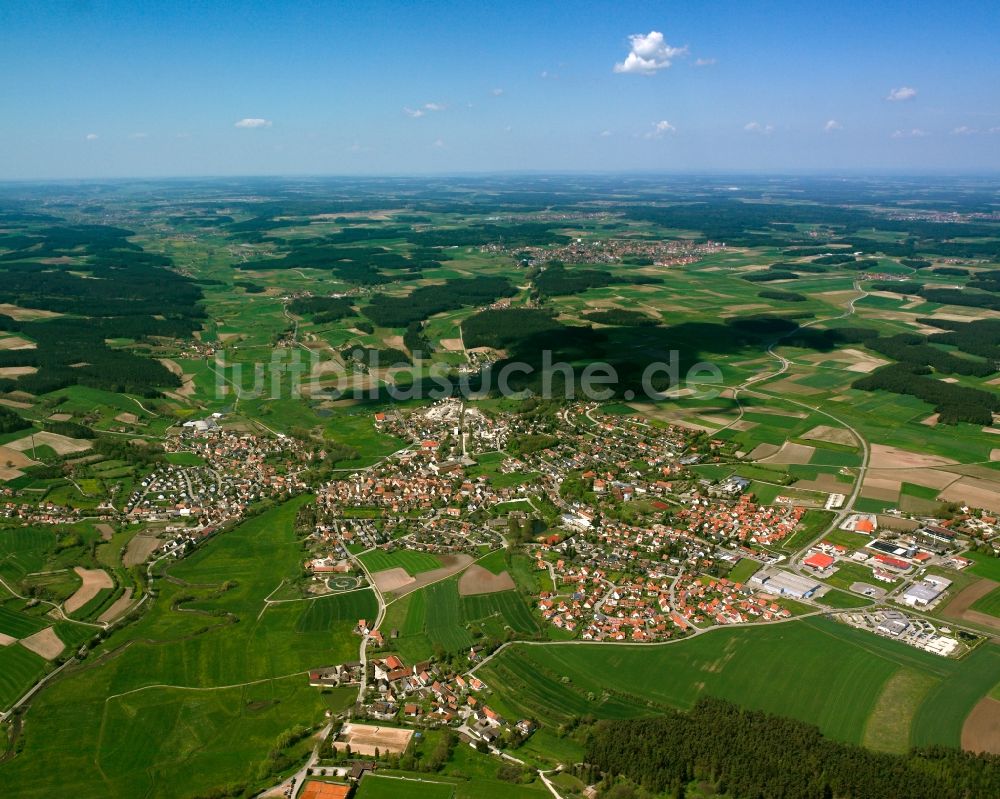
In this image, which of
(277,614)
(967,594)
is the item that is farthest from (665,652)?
(277,614)

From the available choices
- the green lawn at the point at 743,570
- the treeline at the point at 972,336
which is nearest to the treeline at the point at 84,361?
the green lawn at the point at 743,570

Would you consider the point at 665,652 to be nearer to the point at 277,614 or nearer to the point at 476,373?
the point at 277,614

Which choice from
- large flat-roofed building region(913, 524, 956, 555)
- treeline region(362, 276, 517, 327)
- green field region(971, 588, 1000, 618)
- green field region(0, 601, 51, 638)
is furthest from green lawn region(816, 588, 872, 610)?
treeline region(362, 276, 517, 327)

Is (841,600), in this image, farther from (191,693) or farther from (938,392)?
(938,392)

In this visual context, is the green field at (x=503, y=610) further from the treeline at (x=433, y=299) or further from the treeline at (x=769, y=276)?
the treeline at (x=769, y=276)

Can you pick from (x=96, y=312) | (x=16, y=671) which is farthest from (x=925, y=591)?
(x=96, y=312)

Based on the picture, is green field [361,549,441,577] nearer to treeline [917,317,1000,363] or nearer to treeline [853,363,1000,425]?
treeline [853,363,1000,425]
